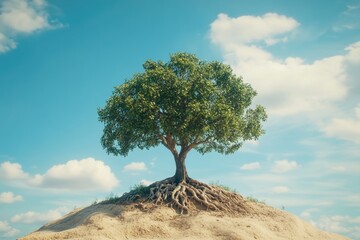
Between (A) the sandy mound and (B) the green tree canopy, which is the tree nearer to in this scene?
(B) the green tree canopy

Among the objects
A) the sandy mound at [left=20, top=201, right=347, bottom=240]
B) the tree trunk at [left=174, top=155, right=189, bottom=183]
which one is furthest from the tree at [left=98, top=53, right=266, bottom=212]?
the sandy mound at [left=20, top=201, right=347, bottom=240]

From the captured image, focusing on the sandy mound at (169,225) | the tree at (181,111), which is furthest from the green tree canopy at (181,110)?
the sandy mound at (169,225)

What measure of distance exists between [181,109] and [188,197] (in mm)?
8446

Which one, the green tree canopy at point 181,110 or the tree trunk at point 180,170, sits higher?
the green tree canopy at point 181,110

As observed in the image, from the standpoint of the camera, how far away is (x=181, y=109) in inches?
1545

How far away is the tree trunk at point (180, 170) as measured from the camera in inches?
1666

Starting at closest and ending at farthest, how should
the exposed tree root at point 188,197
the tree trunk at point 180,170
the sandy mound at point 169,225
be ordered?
the sandy mound at point 169,225 < the exposed tree root at point 188,197 < the tree trunk at point 180,170

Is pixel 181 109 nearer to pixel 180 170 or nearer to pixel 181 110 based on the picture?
pixel 181 110

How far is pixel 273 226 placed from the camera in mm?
36312

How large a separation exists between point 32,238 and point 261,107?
26.1 meters

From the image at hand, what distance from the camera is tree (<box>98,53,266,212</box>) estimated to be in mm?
38781

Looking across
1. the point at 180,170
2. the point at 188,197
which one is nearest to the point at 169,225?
the point at 188,197

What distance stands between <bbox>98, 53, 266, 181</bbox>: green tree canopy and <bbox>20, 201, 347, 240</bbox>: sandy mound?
7.31 meters

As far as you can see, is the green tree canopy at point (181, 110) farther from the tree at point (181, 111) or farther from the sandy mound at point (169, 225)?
the sandy mound at point (169, 225)
